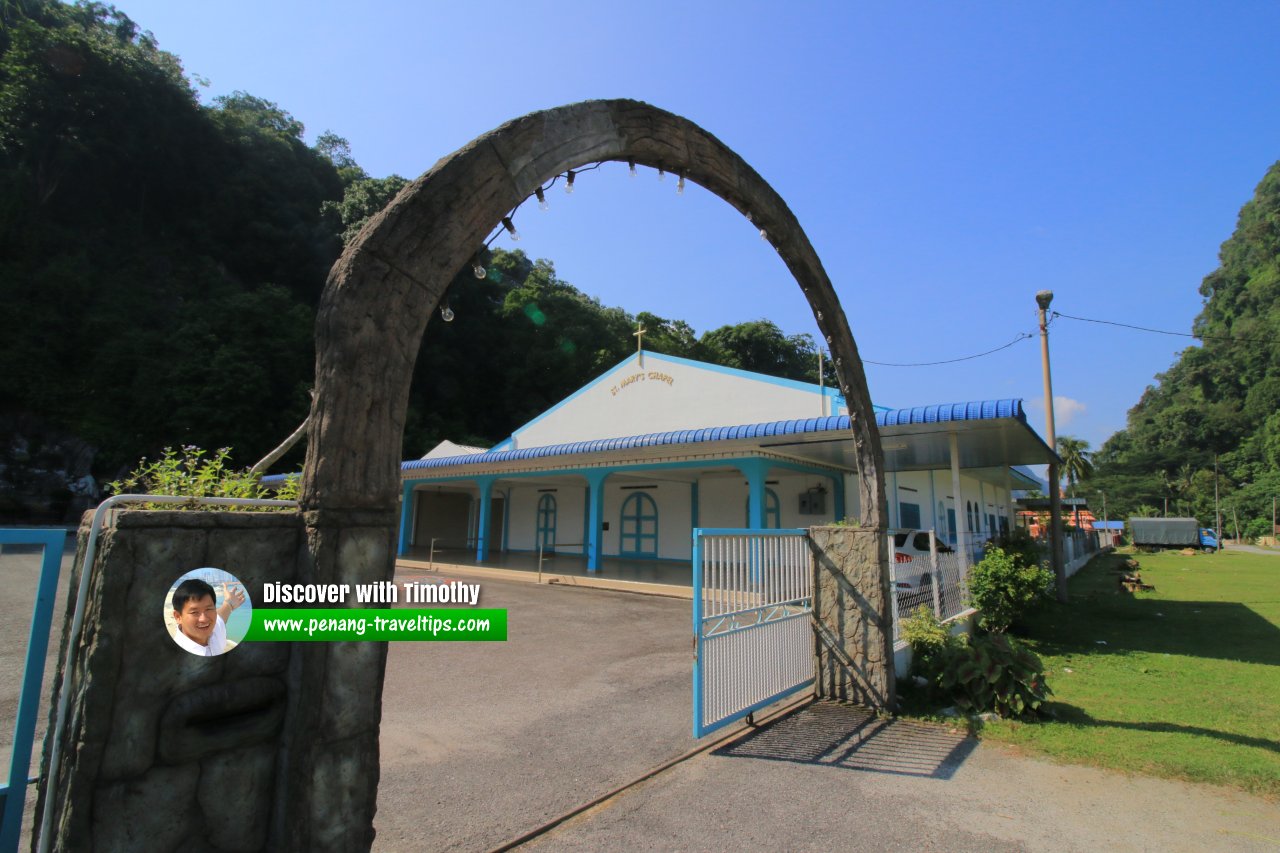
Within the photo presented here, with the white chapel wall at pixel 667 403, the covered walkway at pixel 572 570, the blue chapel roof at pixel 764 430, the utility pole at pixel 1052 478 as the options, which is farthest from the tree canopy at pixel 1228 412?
the blue chapel roof at pixel 764 430

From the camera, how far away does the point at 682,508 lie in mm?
19062

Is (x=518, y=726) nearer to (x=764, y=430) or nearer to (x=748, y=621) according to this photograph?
(x=748, y=621)

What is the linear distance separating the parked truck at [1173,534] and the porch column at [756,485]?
136 feet

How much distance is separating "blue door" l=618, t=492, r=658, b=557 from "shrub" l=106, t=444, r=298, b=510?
17274 mm

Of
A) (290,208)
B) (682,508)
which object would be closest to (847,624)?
(682,508)

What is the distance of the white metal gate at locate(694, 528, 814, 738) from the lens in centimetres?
478

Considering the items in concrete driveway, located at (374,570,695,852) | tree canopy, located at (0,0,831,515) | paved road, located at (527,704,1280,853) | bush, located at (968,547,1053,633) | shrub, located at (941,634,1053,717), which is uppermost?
tree canopy, located at (0,0,831,515)

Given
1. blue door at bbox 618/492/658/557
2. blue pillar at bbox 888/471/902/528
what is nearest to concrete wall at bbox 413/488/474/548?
blue door at bbox 618/492/658/557

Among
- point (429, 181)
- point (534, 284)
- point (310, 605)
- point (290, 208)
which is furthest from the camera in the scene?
point (534, 284)

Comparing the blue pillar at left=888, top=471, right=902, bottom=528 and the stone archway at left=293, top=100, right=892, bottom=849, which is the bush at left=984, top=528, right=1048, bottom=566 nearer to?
the blue pillar at left=888, top=471, right=902, bottom=528

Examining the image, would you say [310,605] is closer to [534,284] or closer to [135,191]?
[534,284]

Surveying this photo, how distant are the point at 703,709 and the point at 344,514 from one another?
3363mm

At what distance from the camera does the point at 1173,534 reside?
40.8 m

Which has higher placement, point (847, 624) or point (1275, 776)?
point (847, 624)
